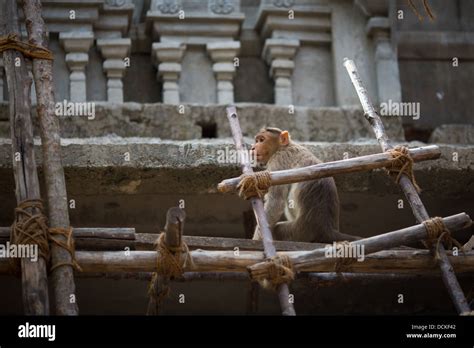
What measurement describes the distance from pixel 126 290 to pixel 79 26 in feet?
7.83

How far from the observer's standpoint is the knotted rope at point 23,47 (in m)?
9.72

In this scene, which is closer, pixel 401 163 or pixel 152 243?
pixel 152 243

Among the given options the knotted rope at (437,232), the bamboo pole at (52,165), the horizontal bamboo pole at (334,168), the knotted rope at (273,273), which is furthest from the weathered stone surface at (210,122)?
the knotted rope at (273,273)

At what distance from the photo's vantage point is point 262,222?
30.7 feet

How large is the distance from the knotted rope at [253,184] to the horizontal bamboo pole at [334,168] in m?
0.04

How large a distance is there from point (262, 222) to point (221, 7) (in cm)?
330

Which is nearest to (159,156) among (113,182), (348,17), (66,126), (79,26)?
(113,182)

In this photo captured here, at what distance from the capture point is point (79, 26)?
11883mm

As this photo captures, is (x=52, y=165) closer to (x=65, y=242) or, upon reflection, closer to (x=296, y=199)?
(x=65, y=242)

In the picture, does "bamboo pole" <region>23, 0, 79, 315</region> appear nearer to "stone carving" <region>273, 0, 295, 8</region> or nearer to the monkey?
the monkey

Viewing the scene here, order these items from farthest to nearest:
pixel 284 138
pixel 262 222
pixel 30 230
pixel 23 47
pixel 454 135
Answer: pixel 454 135, pixel 284 138, pixel 23 47, pixel 262 222, pixel 30 230

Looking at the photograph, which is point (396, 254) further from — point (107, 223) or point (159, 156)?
point (107, 223)

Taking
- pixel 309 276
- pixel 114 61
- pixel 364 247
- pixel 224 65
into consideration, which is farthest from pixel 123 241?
pixel 224 65

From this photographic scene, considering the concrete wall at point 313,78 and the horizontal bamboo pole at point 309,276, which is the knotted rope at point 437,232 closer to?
the horizontal bamboo pole at point 309,276
